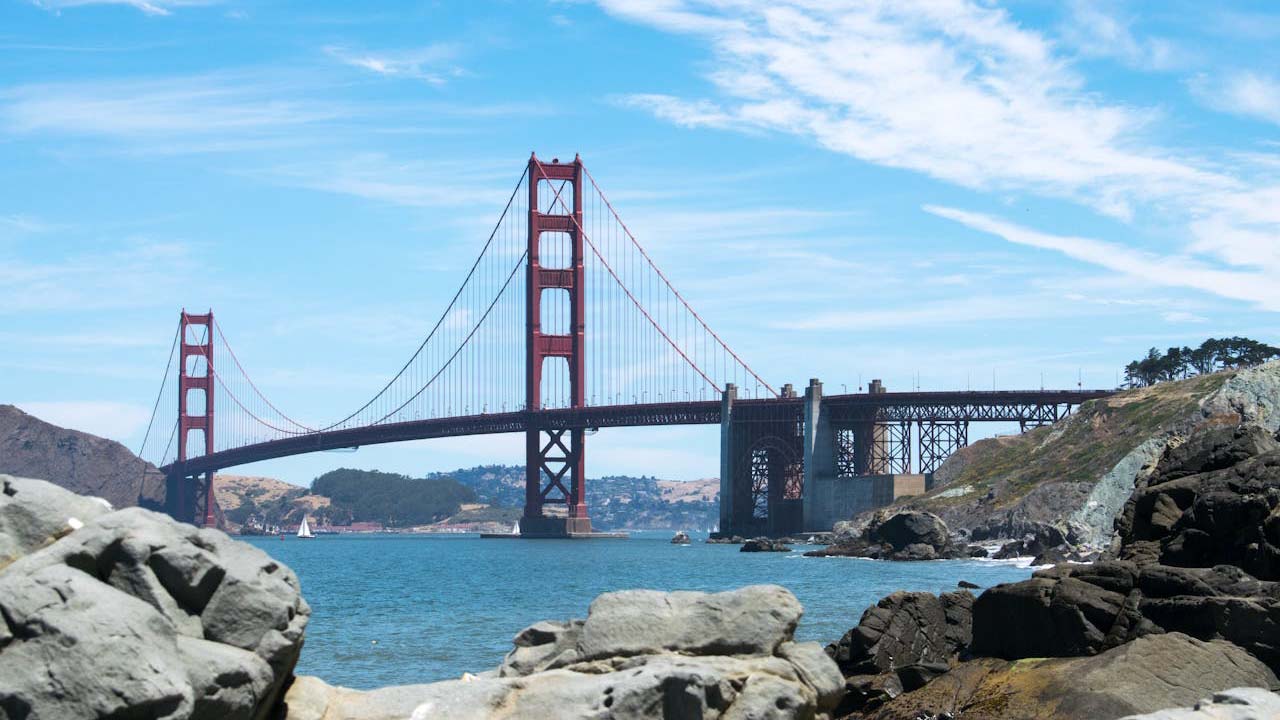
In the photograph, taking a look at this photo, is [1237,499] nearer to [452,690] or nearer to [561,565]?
[452,690]

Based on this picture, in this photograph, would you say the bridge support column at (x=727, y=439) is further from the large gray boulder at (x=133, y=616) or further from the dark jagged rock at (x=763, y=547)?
the large gray boulder at (x=133, y=616)

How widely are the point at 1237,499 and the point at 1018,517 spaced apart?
4928 centimetres

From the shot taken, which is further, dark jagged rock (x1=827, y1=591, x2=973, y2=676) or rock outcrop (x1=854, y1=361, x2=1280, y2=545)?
rock outcrop (x1=854, y1=361, x2=1280, y2=545)

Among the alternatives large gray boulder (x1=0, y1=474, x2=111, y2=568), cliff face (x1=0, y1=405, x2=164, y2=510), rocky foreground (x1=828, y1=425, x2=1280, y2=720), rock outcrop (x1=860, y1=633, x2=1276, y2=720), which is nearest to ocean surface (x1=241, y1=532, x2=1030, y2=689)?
rocky foreground (x1=828, y1=425, x2=1280, y2=720)

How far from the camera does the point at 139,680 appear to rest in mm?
9516

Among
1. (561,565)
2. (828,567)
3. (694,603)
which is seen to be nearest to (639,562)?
(561,565)

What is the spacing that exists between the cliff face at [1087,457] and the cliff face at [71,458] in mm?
87843

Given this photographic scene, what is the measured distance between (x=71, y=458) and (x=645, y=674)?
150 meters

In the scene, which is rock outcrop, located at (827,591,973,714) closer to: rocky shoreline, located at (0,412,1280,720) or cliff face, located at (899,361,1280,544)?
rocky shoreline, located at (0,412,1280,720)

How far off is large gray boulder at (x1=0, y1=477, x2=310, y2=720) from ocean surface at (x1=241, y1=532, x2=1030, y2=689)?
11.2 meters

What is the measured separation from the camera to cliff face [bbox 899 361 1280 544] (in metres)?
63.5

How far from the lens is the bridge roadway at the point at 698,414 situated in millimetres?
88250

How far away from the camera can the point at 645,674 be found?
434 inches

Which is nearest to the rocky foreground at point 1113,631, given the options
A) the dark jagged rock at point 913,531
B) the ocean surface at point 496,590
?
the ocean surface at point 496,590
